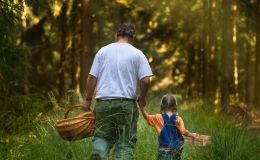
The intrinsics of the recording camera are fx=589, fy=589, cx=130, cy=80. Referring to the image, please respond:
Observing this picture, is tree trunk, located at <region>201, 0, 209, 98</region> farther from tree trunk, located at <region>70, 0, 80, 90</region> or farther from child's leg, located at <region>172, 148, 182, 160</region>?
child's leg, located at <region>172, 148, 182, 160</region>

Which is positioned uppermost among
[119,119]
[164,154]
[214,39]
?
[214,39]

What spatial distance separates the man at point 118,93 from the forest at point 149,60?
1.22 metres

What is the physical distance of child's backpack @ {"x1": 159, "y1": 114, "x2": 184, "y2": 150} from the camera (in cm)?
852

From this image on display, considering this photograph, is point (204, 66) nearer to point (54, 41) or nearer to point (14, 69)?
point (54, 41)

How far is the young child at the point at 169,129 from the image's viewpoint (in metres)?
8.48

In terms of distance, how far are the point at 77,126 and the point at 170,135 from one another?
1.42m

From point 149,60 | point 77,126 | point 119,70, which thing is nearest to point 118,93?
point 119,70

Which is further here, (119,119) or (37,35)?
(37,35)

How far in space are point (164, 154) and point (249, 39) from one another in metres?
25.6

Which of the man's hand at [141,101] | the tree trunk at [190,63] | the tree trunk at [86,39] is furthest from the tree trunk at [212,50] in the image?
the man's hand at [141,101]

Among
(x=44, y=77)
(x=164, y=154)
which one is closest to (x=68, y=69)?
(x=44, y=77)

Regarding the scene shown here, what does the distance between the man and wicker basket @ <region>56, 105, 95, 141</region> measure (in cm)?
17

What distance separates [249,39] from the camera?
33125 millimetres

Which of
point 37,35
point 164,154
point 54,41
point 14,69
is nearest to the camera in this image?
point 164,154
